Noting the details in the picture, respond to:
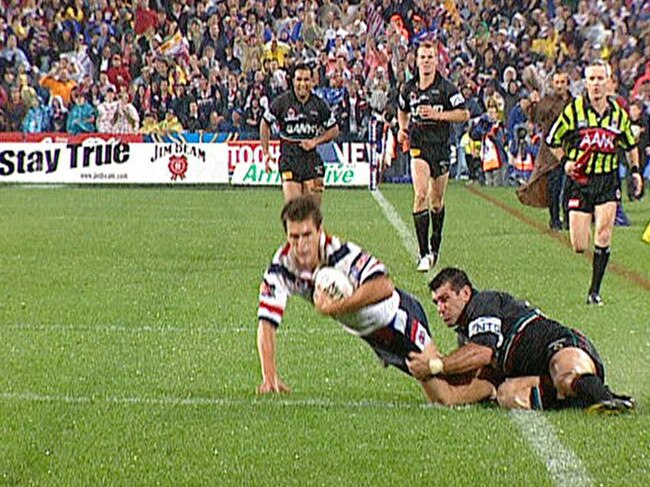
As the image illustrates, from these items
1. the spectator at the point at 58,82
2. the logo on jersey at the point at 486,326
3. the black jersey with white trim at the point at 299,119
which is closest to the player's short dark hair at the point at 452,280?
the logo on jersey at the point at 486,326

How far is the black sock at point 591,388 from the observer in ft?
25.0

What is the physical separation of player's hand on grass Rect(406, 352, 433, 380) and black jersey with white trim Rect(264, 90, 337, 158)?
793 cm

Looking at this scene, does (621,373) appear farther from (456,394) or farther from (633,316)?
(633,316)

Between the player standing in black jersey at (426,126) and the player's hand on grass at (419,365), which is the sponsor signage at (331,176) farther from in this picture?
the player's hand on grass at (419,365)

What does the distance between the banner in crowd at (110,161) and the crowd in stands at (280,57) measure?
892 millimetres

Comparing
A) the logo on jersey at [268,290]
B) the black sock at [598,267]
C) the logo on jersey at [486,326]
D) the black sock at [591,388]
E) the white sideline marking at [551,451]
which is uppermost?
the logo on jersey at [268,290]

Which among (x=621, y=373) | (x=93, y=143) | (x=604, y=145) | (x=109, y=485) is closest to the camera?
(x=109, y=485)

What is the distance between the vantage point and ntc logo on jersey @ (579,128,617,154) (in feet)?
40.6

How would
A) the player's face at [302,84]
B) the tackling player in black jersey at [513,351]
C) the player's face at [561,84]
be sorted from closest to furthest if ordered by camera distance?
the tackling player in black jersey at [513,351] < the player's face at [302,84] < the player's face at [561,84]

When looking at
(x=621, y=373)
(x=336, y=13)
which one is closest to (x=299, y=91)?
(x=621, y=373)

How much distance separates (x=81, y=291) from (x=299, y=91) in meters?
3.79

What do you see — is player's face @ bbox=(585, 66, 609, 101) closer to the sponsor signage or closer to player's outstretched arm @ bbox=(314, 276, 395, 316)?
player's outstretched arm @ bbox=(314, 276, 395, 316)

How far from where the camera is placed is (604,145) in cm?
1238

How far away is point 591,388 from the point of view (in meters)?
7.61
